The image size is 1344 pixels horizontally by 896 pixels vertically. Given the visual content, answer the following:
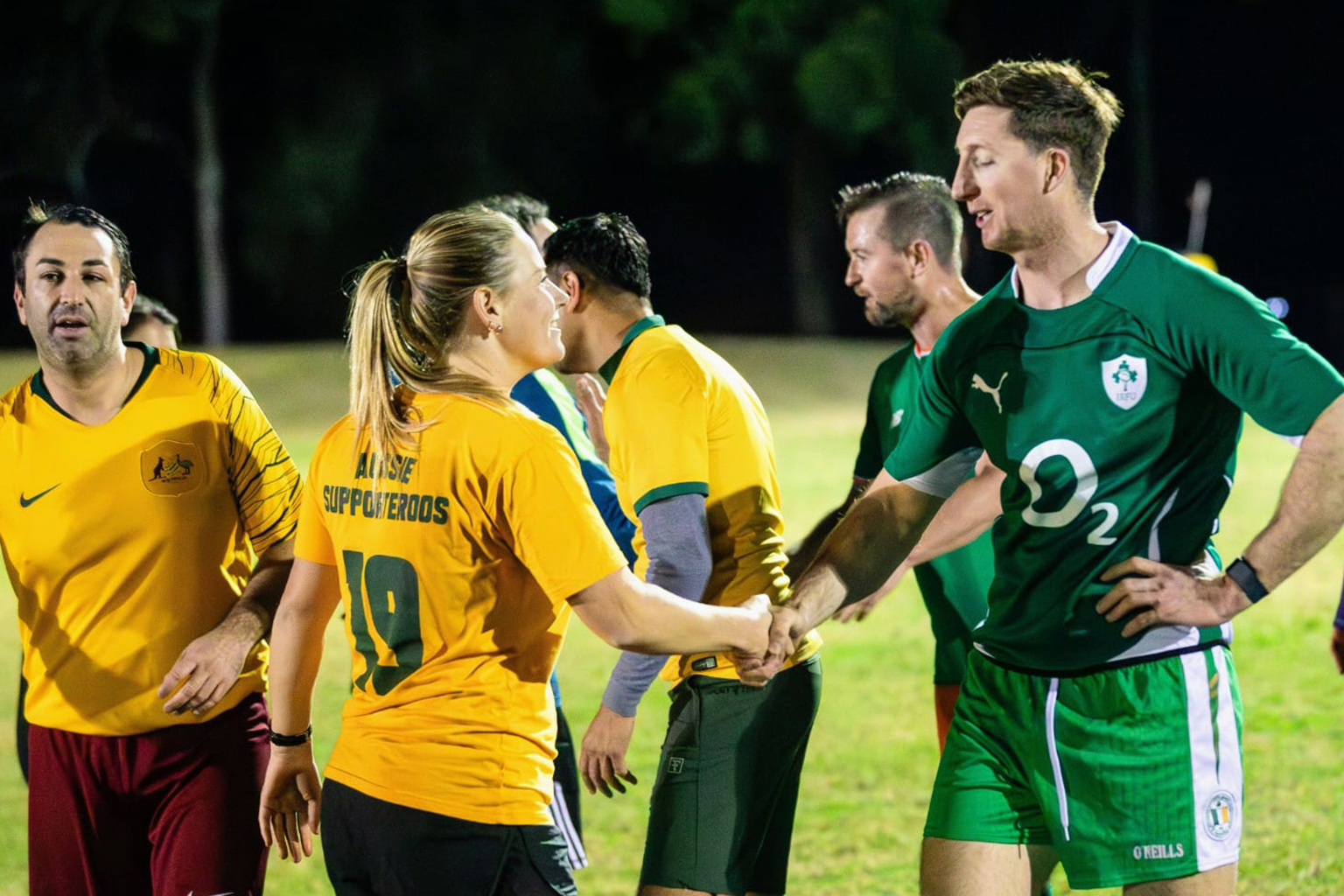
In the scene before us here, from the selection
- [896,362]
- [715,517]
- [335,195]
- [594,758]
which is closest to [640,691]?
[594,758]

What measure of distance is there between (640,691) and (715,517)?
480 millimetres

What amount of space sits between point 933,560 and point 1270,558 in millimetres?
2100

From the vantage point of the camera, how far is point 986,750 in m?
3.55

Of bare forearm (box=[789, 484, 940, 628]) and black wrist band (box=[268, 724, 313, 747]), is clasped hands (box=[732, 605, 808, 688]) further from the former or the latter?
black wrist band (box=[268, 724, 313, 747])

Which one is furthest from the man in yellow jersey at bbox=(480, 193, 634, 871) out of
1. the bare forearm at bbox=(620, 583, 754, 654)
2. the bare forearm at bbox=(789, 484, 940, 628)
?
the bare forearm at bbox=(620, 583, 754, 654)

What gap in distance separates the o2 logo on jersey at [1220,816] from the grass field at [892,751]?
8.29ft

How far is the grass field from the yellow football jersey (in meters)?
2.23

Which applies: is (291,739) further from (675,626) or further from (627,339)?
(627,339)

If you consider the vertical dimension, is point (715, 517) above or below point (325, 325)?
above

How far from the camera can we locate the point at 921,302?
5344 mm

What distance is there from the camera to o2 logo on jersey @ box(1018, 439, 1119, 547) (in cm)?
336

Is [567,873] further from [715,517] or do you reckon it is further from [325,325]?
[325,325]

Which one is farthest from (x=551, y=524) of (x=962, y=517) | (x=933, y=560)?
(x=933, y=560)

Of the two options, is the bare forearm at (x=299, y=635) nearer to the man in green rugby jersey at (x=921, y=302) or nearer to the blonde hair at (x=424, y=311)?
the blonde hair at (x=424, y=311)
